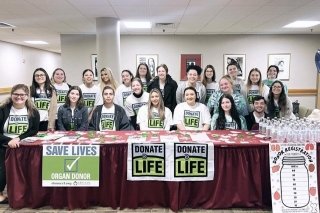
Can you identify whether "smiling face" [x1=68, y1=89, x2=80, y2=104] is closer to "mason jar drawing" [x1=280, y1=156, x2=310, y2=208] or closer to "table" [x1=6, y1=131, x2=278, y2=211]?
"table" [x1=6, y1=131, x2=278, y2=211]

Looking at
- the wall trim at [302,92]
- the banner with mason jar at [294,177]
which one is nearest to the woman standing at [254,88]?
the banner with mason jar at [294,177]

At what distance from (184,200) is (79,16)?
15.0 ft

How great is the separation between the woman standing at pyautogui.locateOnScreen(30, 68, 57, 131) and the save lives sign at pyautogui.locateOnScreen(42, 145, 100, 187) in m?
1.06

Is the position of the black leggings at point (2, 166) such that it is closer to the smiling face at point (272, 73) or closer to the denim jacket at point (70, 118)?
the denim jacket at point (70, 118)

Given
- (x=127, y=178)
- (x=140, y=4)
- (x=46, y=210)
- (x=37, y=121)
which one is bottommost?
(x=46, y=210)

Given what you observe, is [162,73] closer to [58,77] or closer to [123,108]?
[123,108]

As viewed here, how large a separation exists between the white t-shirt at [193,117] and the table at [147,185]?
75cm

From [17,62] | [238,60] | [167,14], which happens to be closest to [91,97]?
[167,14]

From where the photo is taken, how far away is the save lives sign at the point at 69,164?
8.68 feet

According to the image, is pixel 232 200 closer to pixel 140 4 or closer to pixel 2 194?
pixel 2 194

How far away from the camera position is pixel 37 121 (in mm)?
2998

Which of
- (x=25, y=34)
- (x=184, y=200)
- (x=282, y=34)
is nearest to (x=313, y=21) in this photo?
(x=282, y=34)

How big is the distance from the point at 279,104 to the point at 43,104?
314 centimetres

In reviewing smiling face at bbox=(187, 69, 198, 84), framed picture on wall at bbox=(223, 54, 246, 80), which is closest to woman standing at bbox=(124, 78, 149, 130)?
smiling face at bbox=(187, 69, 198, 84)
